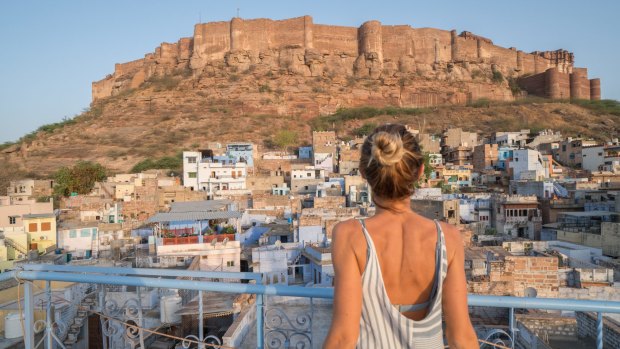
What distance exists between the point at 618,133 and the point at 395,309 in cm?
5207

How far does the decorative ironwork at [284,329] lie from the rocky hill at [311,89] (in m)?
41.1

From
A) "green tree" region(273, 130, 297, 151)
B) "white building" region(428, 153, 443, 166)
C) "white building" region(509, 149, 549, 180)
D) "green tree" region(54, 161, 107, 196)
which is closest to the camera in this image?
"white building" region(509, 149, 549, 180)

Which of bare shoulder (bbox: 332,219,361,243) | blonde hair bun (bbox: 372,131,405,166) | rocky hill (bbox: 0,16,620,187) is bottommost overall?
bare shoulder (bbox: 332,219,361,243)

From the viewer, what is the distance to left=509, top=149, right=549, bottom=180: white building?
2556 centimetres

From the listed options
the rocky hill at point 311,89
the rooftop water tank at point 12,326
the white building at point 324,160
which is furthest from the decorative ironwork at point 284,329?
the rocky hill at point 311,89

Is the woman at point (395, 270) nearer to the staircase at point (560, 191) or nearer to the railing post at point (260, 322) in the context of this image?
the railing post at point (260, 322)

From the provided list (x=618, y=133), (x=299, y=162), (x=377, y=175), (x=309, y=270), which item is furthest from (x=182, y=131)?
(x=377, y=175)

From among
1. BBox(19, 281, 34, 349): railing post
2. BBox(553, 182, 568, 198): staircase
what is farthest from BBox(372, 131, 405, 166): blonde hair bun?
BBox(553, 182, 568, 198): staircase

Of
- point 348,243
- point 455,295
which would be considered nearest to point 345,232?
point 348,243

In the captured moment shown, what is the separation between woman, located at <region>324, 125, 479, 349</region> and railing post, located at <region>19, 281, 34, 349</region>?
1978 millimetres

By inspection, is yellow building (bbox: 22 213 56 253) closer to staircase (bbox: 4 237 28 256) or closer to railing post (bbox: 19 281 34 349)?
staircase (bbox: 4 237 28 256)

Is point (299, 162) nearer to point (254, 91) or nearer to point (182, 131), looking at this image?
point (182, 131)

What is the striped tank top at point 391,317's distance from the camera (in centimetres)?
149

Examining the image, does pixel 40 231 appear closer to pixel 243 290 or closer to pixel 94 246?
pixel 94 246
